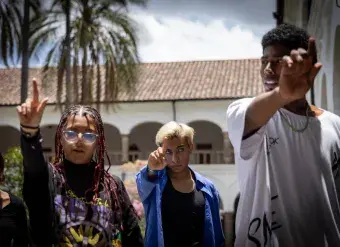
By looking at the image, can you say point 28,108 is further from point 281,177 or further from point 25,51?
point 25,51

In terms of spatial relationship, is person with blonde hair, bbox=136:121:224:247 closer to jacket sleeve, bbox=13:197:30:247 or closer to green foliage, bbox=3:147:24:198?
jacket sleeve, bbox=13:197:30:247

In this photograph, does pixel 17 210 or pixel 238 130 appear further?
pixel 17 210

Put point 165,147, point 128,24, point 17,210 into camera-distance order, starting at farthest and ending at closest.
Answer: point 128,24, point 17,210, point 165,147

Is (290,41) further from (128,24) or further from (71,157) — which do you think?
(128,24)

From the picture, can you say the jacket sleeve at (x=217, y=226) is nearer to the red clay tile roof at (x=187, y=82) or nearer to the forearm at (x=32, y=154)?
the forearm at (x=32, y=154)

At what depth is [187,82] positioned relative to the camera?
26281mm


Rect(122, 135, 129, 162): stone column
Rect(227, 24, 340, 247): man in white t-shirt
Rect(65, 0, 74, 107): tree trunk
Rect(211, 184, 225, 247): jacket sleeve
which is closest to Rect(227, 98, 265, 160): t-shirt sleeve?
Rect(227, 24, 340, 247): man in white t-shirt

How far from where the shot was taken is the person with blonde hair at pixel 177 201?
125 inches

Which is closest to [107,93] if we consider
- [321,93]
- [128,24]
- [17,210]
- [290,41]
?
[128,24]

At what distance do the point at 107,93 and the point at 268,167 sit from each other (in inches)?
677

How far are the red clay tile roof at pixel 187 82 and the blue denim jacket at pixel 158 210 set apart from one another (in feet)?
67.2

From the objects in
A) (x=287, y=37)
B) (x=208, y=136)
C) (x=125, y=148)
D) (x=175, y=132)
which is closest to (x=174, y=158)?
(x=175, y=132)

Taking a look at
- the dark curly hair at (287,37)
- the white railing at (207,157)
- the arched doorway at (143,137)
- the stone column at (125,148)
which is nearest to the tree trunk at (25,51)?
the stone column at (125,148)

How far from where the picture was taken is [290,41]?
6.72 feet
